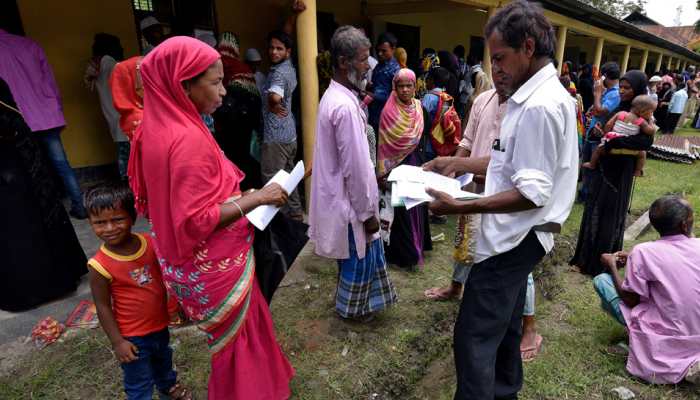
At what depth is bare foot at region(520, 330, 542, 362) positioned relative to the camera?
261 cm

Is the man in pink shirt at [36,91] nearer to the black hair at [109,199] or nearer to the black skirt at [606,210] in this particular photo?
the black hair at [109,199]

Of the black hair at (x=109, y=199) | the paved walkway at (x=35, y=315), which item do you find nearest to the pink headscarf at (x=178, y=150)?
the black hair at (x=109, y=199)

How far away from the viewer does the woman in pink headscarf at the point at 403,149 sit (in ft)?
11.3

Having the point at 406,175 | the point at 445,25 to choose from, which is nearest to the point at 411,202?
the point at 406,175

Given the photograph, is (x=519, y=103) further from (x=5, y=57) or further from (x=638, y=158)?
(x=5, y=57)

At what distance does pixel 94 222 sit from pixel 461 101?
5.68 metres

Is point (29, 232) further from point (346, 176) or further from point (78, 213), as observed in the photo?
point (346, 176)

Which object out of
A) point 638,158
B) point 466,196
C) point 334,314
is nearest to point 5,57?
point 334,314

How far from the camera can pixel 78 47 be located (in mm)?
4594

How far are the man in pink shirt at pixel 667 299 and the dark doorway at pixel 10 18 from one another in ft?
16.0

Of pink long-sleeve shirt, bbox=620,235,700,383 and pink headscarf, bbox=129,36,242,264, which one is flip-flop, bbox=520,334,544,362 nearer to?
pink long-sleeve shirt, bbox=620,235,700,383

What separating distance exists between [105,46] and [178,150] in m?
3.72

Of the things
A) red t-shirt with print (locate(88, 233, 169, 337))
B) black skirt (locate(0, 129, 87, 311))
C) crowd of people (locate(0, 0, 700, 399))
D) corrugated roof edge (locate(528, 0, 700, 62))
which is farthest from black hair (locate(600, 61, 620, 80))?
black skirt (locate(0, 129, 87, 311))

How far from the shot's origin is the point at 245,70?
405 cm
